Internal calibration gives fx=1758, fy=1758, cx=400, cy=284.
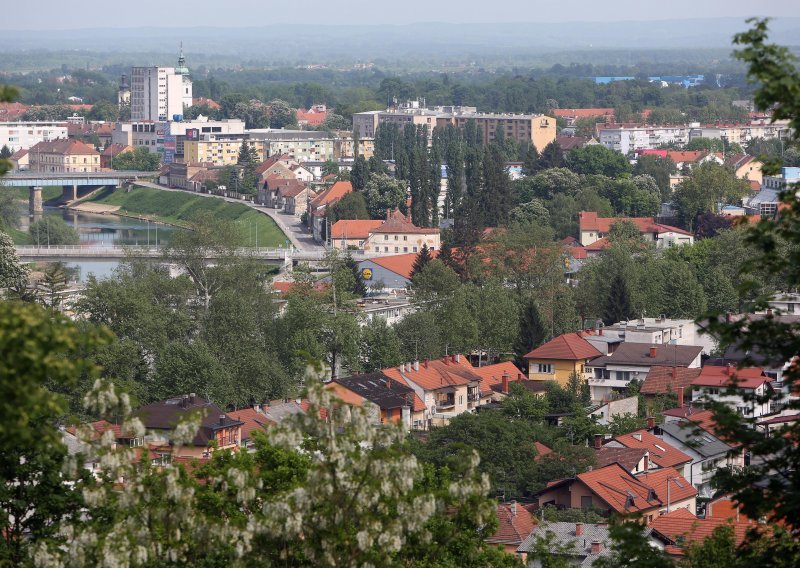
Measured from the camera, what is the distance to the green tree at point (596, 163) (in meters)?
68.8

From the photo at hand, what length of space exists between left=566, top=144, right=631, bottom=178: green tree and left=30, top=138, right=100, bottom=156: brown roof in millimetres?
29117

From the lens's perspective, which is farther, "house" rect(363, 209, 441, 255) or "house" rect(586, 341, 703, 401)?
"house" rect(363, 209, 441, 255)

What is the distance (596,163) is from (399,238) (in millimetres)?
18494

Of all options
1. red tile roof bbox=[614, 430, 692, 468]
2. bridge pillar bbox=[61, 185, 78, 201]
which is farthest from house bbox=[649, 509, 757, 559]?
bridge pillar bbox=[61, 185, 78, 201]

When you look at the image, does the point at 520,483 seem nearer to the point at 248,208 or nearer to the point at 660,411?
the point at 660,411

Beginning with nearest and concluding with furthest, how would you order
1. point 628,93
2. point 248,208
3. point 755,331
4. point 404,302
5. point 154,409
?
point 755,331
point 154,409
point 404,302
point 248,208
point 628,93

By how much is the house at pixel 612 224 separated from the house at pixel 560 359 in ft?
67.0

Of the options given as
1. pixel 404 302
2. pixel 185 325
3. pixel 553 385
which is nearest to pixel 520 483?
pixel 553 385

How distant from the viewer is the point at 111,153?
90688 millimetres

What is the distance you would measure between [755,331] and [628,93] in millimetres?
118683

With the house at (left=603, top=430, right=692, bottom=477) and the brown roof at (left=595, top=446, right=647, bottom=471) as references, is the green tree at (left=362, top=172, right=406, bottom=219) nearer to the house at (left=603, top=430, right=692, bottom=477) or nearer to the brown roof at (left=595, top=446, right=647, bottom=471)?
the house at (left=603, top=430, right=692, bottom=477)

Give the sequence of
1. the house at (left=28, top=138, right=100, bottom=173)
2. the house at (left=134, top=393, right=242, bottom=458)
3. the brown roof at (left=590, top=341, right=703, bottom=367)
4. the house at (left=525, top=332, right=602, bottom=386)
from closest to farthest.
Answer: the house at (left=134, top=393, right=242, bottom=458), the brown roof at (left=590, top=341, right=703, bottom=367), the house at (left=525, top=332, right=602, bottom=386), the house at (left=28, top=138, right=100, bottom=173)

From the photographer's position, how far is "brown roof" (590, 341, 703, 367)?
31406 mm

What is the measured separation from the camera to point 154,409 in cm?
2452
